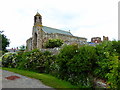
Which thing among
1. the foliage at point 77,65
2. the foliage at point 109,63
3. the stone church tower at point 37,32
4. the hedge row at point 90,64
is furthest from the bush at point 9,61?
the stone church tower at point 37,32

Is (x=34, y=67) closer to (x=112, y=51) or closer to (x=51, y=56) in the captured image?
(x=51, y=56)

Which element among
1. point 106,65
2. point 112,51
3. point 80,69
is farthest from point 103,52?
point 80,69

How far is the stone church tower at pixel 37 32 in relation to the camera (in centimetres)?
3501

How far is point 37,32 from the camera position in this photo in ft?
116

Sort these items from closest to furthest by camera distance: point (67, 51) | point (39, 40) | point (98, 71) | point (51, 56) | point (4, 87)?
point (4, 87)
point (98, 71)
point (67, 51)
point (51, 56)
point (39, 40)

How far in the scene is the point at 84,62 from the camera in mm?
7574

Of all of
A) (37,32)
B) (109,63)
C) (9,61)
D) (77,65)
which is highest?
(37,32)

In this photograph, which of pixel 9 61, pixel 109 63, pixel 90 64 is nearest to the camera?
pixel 109 63

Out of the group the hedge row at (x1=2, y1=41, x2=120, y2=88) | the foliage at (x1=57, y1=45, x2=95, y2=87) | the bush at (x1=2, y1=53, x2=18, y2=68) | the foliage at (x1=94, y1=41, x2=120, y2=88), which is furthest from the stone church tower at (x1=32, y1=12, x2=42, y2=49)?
the foliage at (x1=94, y1=41, x2=120, y2=88)

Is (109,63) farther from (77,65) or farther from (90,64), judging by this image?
(77,65)

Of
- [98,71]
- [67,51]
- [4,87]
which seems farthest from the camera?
[67,51]

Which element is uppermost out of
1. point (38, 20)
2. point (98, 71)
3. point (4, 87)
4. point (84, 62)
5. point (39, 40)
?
point (38, 20)

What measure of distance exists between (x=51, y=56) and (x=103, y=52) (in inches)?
205

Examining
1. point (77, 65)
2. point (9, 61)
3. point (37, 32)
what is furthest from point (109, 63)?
point (37, 32)
